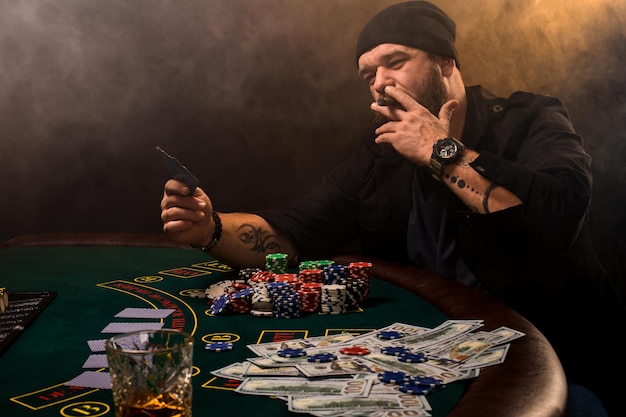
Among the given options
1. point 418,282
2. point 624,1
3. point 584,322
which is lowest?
point 584,322

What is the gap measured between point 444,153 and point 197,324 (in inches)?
44.9

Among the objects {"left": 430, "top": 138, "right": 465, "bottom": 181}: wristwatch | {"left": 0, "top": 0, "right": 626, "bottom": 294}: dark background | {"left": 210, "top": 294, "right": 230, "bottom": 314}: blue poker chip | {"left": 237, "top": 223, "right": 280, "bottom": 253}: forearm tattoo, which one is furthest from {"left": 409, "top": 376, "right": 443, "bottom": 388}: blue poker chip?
{"left": 0, "top": 0, "right": 626, "bottom": 294}: dark background

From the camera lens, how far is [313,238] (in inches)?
111

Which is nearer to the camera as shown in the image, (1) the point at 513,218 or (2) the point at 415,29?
(1) the point at 513,218

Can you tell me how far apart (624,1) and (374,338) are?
2.25 m

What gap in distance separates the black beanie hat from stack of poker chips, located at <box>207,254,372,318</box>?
1.34 m

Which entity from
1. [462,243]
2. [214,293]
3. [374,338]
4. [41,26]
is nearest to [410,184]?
[462,243]

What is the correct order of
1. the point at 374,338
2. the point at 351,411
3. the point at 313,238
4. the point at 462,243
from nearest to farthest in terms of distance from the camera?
the point at 351,411, the point at 374,338, the point at 462,243, the point at 313,238

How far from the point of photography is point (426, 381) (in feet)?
3.90

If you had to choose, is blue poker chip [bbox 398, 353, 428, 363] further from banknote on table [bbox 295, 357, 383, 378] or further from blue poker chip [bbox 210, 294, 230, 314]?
blue poker chip [bbox 210, 294, 230, 314]

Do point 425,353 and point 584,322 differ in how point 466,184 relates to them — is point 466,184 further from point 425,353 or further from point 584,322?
point 425,353

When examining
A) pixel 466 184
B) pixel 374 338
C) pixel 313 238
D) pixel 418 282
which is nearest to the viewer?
pixel 374 338

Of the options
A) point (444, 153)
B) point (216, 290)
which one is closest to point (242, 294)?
point (216, 290)

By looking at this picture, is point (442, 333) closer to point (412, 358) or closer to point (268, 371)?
point (412, 358)
